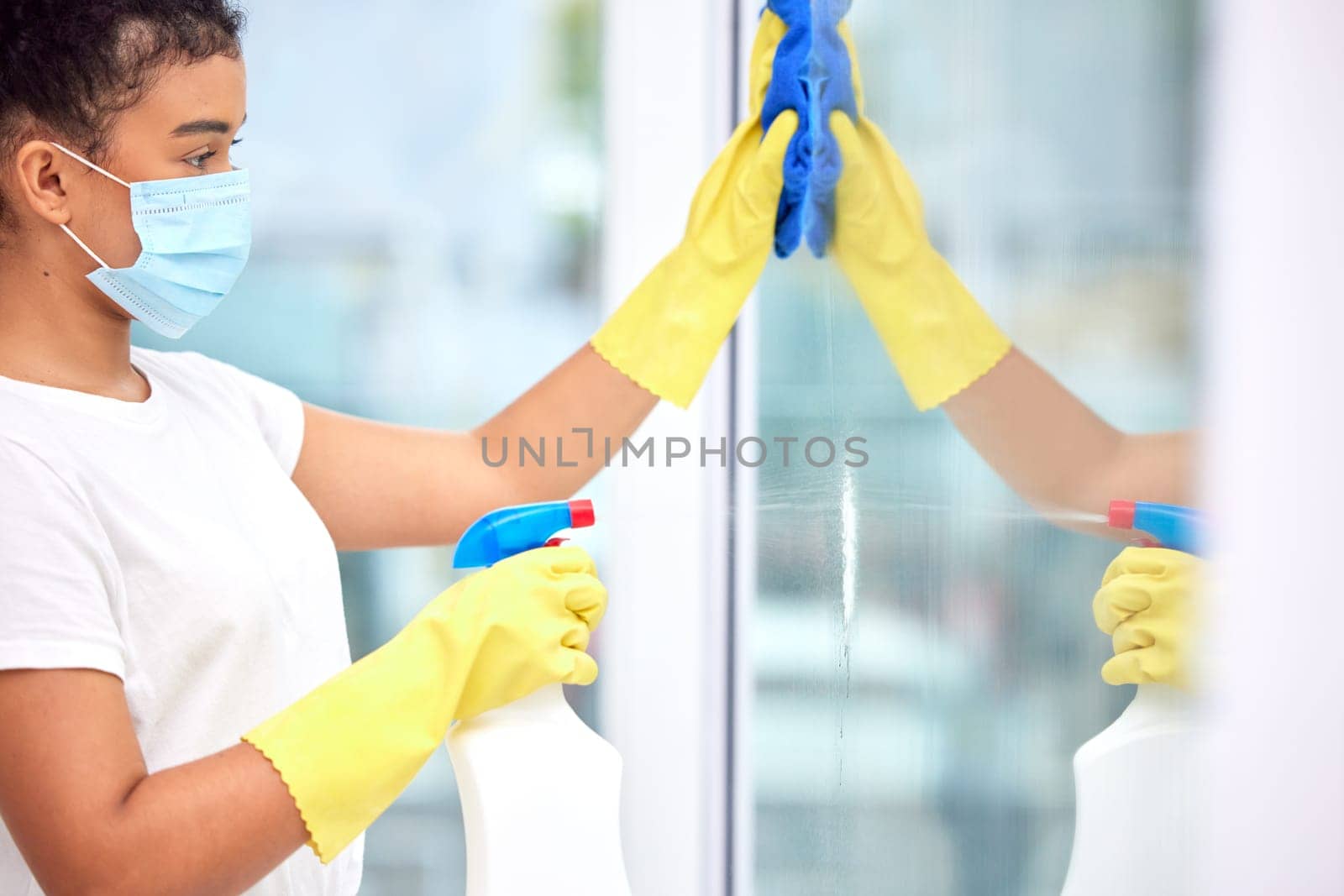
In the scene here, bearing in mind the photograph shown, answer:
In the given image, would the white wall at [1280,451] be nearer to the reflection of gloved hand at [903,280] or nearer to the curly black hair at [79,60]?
the reflection of gloved hand at [903,280]

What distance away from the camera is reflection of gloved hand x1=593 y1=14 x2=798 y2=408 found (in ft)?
2.79

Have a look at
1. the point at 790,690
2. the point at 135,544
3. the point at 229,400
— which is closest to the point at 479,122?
the point at 229,400

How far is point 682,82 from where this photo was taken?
119 cm

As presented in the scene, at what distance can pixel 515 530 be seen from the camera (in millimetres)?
727

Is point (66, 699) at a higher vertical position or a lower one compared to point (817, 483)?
lower

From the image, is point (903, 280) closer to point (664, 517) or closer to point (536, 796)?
point (536, 796)

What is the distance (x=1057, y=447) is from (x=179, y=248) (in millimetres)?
703

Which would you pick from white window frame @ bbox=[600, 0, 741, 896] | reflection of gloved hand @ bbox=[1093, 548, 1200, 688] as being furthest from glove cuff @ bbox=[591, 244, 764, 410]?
reflection of gloved hand @ bbox=[1093, 548, 1200, 688]

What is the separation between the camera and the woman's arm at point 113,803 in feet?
2.02

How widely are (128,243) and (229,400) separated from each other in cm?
18

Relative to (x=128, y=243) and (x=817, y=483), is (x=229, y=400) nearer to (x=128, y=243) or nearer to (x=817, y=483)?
(x=128, y=243)

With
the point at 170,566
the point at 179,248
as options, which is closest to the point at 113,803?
the point at 170,566

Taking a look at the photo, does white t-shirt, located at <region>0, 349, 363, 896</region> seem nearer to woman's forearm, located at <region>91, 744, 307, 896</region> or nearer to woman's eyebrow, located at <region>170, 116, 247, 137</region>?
woman's forearm, located at <region>91, 744, 307, 896</region>

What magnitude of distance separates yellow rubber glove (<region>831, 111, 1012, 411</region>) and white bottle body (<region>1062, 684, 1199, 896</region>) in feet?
0.48
